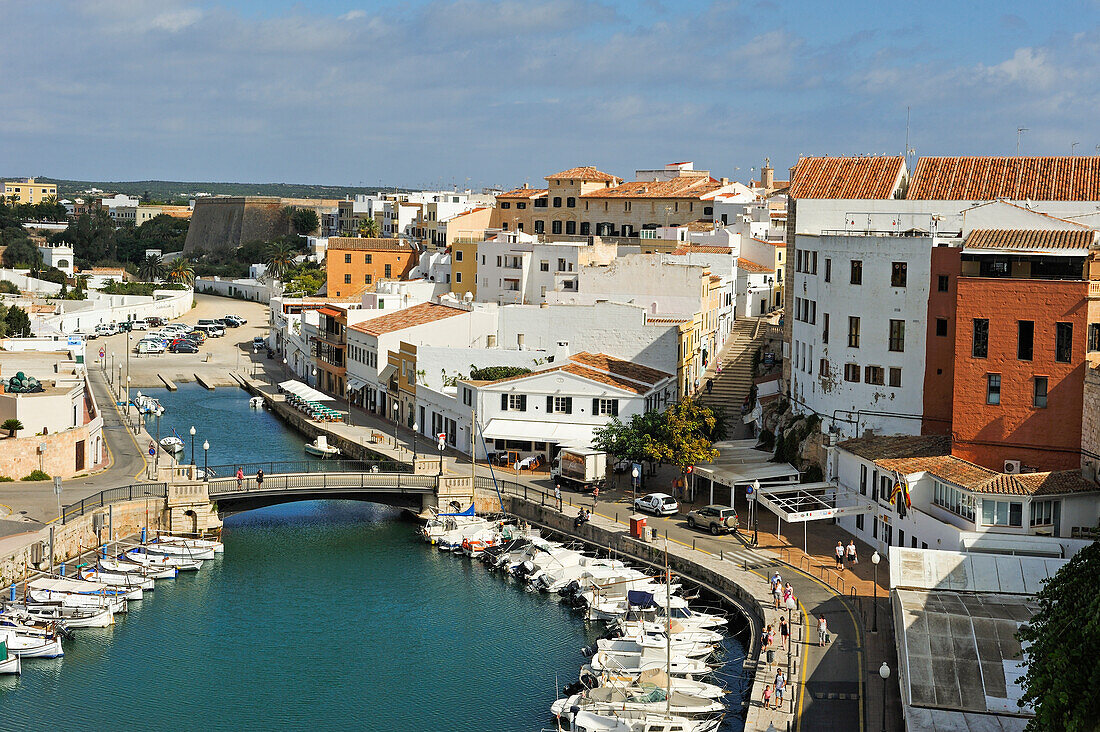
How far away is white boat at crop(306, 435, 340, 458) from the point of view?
2486 inches

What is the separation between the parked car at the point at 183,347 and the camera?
103375mm

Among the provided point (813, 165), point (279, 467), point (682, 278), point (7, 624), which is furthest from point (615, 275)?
point (7, 624)

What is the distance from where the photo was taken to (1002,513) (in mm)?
38156

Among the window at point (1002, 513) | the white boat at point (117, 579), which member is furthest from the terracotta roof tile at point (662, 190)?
the window at point (1002, 513)

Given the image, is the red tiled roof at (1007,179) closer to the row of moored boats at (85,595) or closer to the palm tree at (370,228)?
the row of moored boats at (85,595)

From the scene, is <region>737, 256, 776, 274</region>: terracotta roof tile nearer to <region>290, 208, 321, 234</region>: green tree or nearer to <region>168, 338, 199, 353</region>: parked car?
<region>168, 338, 199, 353</region>: parked car

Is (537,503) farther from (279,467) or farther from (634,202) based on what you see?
(634,202)

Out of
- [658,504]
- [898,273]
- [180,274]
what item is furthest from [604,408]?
[180,274]

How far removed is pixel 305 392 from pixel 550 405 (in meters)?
22.9

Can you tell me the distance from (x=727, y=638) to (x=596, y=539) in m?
8.85

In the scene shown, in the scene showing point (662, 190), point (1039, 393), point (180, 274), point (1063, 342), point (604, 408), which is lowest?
point (604, 408)

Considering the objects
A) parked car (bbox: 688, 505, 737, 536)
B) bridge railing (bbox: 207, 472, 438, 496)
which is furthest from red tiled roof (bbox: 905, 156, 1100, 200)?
bridge railing (bbox: 207, 472, 438, 496)

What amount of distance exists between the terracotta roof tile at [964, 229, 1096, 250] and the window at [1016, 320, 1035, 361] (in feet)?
8.40

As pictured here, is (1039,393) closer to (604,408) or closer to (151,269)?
(604,408)
